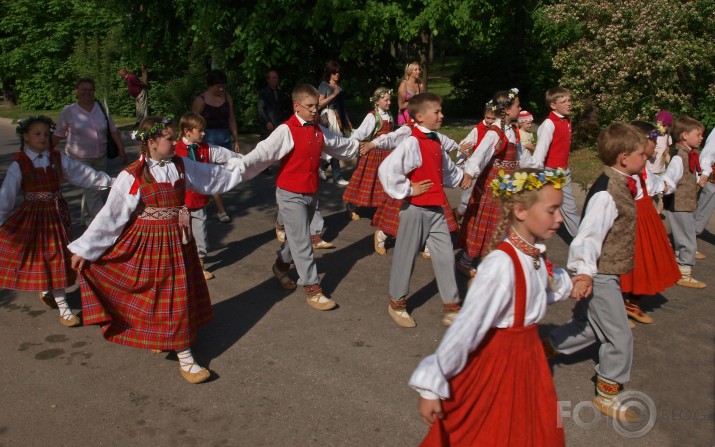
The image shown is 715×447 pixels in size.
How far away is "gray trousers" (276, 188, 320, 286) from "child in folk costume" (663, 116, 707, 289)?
11.5 feet

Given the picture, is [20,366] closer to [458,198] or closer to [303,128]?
[303,128]

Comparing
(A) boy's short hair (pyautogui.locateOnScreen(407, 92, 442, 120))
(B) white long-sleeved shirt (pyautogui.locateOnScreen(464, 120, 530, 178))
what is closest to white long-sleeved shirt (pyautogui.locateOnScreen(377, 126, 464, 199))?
(A) boy's short hair (pyautogui.locateOnScreen(407, 92, 442, 120))

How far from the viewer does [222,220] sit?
28.4ft

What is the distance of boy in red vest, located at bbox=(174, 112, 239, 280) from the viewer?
670 centimetres

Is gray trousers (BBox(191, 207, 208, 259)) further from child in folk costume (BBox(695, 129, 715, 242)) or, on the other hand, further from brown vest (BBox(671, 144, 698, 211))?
child in folk costume (BBox(695, 129, 715, 242))

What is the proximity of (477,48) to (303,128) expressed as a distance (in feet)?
46.0

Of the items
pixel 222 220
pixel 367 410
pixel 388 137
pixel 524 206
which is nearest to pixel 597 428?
pixel 367 410

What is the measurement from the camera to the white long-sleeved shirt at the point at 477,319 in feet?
9.03

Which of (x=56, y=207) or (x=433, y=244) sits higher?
(x=56, y=207)

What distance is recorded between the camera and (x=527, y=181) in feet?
10.2

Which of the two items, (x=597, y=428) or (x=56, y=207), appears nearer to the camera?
(x=597, y=428)

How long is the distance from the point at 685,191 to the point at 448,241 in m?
2.61

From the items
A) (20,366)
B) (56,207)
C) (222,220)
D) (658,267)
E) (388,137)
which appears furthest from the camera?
(222,220)

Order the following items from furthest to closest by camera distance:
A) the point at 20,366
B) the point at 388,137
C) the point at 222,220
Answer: the point at 222,220, the point at 388,137, the point at 20,366
